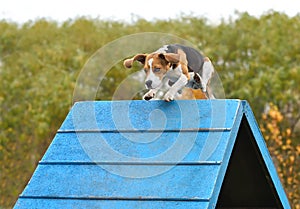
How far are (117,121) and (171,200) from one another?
0.56 metres

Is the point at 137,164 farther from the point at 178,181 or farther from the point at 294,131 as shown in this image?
the point at 294,131

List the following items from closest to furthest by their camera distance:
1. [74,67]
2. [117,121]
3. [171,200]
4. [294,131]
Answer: [171,200] → [117,121] → [294,131] → [74,67]

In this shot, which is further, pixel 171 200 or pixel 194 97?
pixel 194 97

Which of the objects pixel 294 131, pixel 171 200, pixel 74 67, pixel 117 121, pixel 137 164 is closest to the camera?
pixel 171 200

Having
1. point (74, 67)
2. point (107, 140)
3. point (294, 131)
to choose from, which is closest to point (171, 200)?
point (107, 140)

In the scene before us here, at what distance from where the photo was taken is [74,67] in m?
6.81

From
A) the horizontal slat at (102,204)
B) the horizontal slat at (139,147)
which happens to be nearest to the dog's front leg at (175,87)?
the horizontal slat at (139,147)

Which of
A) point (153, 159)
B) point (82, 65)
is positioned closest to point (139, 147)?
point (153, 159)

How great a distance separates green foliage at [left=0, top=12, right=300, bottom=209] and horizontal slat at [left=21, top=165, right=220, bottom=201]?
336 centimetres

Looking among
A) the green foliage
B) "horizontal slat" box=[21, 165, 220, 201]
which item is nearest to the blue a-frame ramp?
"horizontal slat" box=[21, 165, 220, 201]

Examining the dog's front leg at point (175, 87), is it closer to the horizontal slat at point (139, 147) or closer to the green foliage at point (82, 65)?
the horizontal slat at point (139, 147)

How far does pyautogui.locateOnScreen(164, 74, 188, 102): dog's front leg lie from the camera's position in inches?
119

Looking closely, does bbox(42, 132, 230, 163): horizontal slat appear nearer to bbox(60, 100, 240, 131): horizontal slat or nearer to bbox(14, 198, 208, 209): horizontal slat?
bbox(60, 100, 240, 131): horizontal slat

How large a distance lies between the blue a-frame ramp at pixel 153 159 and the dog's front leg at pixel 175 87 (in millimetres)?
30
